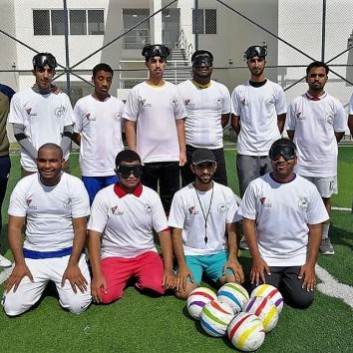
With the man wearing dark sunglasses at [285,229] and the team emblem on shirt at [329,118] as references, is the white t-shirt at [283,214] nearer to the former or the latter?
the man wearing dark sunglasses at [285,229]

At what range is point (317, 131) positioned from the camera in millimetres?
5594

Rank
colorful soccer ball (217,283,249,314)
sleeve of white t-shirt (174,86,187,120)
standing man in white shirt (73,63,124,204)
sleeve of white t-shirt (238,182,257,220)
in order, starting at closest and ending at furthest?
colorful soccer ball (217,283,249,314), sleeve of white t-shirt (238,182,257,220), sleeve of white t-shirt (174,86,187,120), standing man in white shirt (73,63,124,204)

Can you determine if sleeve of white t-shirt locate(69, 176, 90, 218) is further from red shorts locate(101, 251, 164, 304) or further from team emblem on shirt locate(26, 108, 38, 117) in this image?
team emblem on shirt locate(26, 108, 38, 117)

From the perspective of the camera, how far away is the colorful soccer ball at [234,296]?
4.09 m

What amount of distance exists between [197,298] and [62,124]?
2.59m

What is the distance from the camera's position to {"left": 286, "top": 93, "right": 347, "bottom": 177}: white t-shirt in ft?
18.3

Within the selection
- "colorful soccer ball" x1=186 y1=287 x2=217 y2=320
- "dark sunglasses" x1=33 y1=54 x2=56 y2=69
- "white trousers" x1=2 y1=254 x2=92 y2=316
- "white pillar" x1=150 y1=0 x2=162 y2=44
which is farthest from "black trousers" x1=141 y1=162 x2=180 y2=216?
"white pillar" x1=150 y1=0 x2=162 y2=44

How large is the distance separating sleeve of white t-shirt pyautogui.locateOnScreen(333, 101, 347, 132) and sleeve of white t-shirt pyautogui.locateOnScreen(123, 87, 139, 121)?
219 cm

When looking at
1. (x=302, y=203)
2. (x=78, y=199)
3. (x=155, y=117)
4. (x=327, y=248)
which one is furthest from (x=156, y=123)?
(x=327, y=248)

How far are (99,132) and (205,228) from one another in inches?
63.5

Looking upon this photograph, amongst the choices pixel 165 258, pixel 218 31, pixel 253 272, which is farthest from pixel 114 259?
pixel 218 31

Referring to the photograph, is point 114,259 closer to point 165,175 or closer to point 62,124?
point 165,175

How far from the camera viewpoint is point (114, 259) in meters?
4.74

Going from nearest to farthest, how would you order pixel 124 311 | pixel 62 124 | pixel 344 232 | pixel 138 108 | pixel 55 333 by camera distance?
pixel 55 333
pixel 124 311
pixel 138 108
pixel 62 124
pixel 344 232
